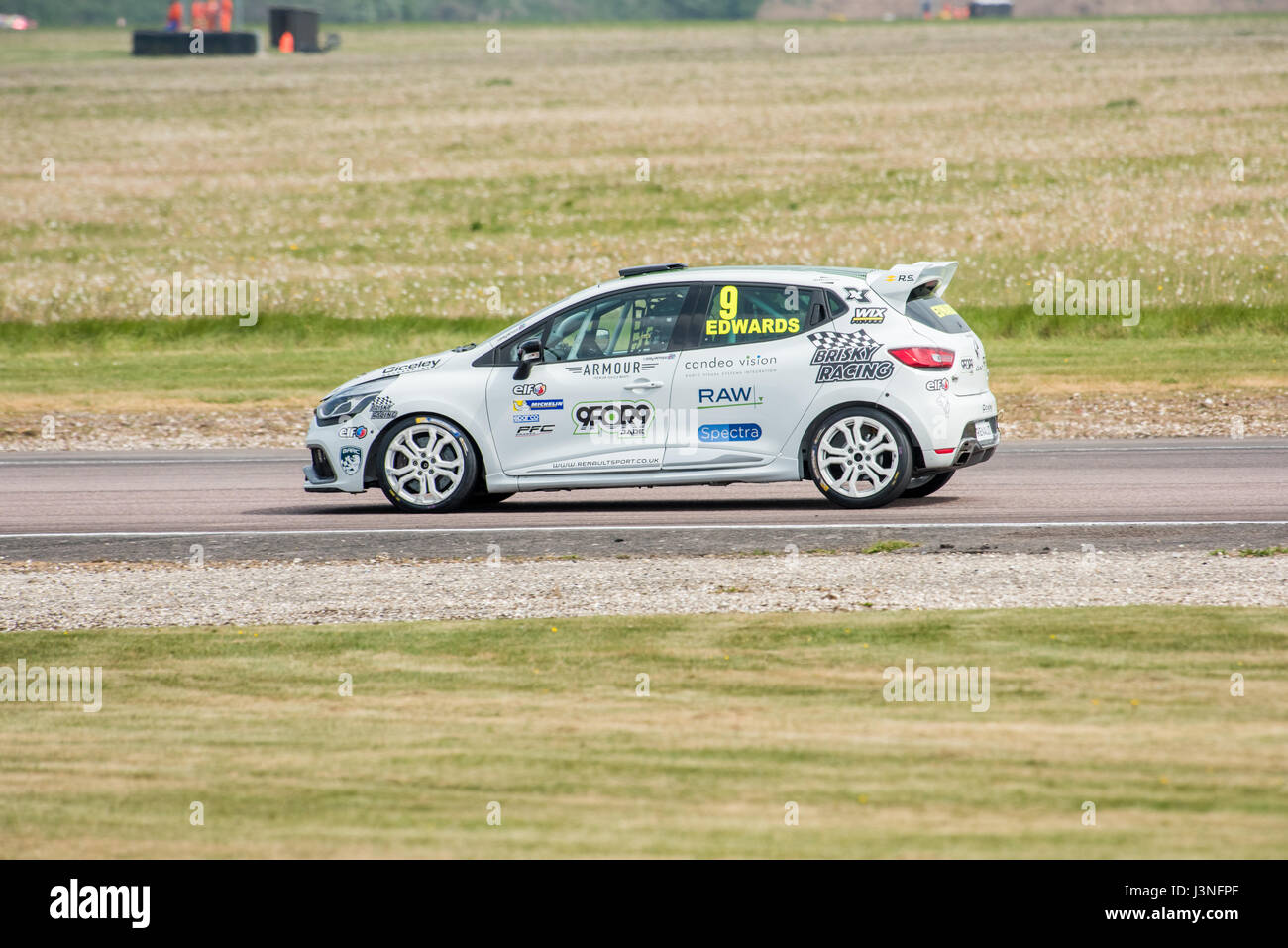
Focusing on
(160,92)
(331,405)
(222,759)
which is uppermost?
(160,92)

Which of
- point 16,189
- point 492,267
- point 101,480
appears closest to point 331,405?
point 101,480

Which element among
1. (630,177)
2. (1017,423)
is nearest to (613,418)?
(1017,423)

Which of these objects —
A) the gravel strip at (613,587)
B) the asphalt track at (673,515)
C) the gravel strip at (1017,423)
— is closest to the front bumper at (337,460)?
the asphalt track at (673,515)

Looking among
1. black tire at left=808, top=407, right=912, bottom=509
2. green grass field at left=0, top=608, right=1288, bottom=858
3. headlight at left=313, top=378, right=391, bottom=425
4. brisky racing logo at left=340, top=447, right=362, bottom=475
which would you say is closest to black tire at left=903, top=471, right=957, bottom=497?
black tire at left=808, top=407, right=912, bottom=509

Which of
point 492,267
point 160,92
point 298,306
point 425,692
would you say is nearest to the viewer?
point 425,692

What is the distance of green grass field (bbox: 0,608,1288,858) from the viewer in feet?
17.5

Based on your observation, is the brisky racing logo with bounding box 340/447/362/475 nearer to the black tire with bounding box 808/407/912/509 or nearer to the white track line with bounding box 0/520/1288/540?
the white track line with bounding box 0/520/1288/540

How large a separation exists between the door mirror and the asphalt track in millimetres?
1048

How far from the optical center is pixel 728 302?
1220 cm

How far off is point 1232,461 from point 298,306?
671 inches

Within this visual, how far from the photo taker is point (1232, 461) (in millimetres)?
14656

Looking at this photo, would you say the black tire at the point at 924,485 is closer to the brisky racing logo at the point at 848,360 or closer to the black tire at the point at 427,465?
the brisky racing logo at the point at 848,360

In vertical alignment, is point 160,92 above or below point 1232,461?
above

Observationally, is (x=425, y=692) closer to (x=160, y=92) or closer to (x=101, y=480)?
(x=101, y=480)
